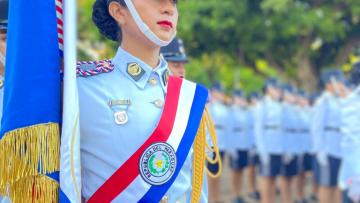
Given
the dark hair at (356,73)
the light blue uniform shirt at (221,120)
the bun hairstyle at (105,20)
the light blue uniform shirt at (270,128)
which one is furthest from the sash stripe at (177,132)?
the light blue uniform shirt at (221,120)

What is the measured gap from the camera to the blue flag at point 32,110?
2594 mm

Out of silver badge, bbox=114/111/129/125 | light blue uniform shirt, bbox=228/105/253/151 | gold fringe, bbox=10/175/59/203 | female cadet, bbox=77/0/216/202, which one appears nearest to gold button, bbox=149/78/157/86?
female cadet, bbox=77/0/216/202

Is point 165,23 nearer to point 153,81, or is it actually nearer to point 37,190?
point 153,81

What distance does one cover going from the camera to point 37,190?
8.51 ft

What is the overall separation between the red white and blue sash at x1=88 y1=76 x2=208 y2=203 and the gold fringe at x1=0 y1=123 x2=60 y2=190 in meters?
0.23

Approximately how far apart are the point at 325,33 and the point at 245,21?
1.82 meters

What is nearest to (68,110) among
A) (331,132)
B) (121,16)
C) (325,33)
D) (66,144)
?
(66,144)

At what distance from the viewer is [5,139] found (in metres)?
2.64

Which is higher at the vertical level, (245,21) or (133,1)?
(245,21)

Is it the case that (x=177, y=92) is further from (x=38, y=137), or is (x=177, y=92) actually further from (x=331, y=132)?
(x=331, y=132)

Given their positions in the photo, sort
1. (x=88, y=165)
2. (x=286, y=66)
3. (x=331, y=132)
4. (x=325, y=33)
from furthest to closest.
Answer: (x=286, y=66), (x=325, y=33), (x=331, y=132), (x=88, y=165)

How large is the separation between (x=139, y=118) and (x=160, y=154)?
15 centimetres

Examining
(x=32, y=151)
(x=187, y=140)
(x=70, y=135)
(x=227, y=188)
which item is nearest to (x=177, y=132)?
(x=187, y=140)

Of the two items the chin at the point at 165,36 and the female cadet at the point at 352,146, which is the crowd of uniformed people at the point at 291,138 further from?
the chin at the point at 165,36
